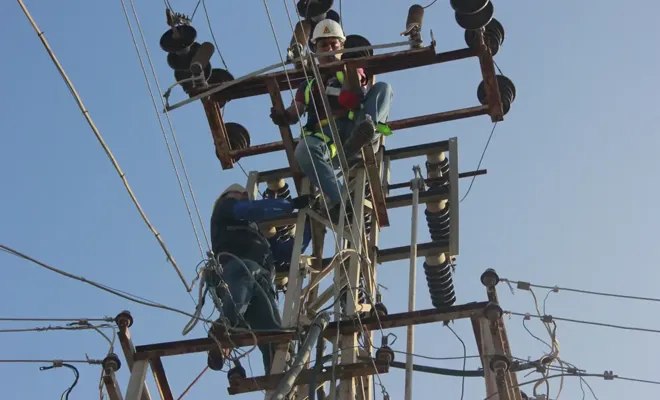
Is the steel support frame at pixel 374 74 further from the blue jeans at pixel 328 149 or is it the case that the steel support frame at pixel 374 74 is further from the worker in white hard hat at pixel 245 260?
the worker in white hard hat at pixel 245 260

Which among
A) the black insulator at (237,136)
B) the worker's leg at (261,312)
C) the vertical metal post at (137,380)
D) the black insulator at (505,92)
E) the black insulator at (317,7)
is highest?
the black insulator at (317,7)

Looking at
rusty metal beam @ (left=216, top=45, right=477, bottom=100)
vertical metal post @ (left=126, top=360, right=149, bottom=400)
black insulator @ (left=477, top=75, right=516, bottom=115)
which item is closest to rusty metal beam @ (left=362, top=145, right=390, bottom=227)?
rusty metal beam @ (left=216, top=45, right=477, bottom=100)

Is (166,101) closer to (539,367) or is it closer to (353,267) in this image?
(353,267)

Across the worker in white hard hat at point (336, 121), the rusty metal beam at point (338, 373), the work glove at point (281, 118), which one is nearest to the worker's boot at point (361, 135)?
the worker in white hard hat at point (336, 121)

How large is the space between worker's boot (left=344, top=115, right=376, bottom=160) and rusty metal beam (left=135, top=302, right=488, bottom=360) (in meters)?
1.78

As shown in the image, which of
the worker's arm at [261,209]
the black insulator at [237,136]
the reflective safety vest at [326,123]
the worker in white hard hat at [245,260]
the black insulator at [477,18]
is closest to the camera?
the worker in white hard hat at [245,260]

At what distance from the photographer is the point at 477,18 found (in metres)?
8.61

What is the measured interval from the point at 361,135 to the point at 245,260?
4.10 feet

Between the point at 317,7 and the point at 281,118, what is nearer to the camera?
the point at 281,118

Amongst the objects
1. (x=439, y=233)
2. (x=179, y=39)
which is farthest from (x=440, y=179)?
(x=179, y=39)

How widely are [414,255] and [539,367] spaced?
153cm

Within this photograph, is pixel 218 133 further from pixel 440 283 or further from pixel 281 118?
pixel 440 283

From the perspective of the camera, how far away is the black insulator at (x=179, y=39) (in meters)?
9.10

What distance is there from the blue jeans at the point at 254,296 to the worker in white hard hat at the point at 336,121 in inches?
28.3
